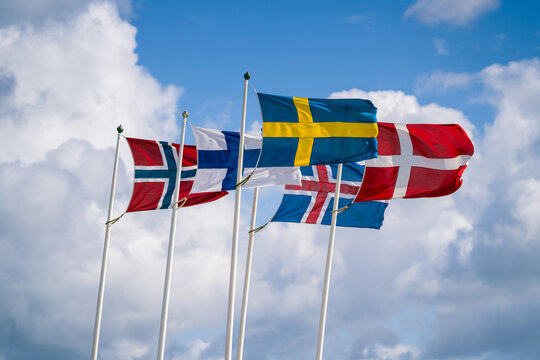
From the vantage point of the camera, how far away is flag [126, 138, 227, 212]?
3803 centimetres

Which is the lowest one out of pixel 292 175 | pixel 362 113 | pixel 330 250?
pixel 330 250

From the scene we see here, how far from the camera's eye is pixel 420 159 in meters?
35.3

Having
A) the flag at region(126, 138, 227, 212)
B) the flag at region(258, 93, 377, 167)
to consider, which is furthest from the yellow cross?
the flag at region(126, 138, 227, 212)

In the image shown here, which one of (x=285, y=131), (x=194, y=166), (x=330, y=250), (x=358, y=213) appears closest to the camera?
(x=285, y=131)

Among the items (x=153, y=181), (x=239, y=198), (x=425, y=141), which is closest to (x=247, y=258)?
(x=239, y=198)

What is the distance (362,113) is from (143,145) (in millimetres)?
11393

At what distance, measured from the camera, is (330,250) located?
34.3 meters

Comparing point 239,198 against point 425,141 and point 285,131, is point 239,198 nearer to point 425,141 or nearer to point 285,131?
point 285,131

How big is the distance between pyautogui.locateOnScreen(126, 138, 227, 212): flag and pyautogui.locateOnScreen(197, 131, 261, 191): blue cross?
139 cm

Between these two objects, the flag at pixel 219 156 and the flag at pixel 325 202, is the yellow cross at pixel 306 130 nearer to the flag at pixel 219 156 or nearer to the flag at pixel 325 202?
the flag at pixel 219 156

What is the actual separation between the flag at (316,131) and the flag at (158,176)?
22.5 ft

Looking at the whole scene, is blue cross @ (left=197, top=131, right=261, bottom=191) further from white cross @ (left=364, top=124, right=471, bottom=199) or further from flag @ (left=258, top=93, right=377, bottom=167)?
white cross @ (left=364, top=124, right=471, bottom=199)

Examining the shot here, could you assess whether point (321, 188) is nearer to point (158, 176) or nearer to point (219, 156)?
point (219, 156)

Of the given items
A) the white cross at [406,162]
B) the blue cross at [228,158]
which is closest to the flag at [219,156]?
the blue cross at [228,158]
